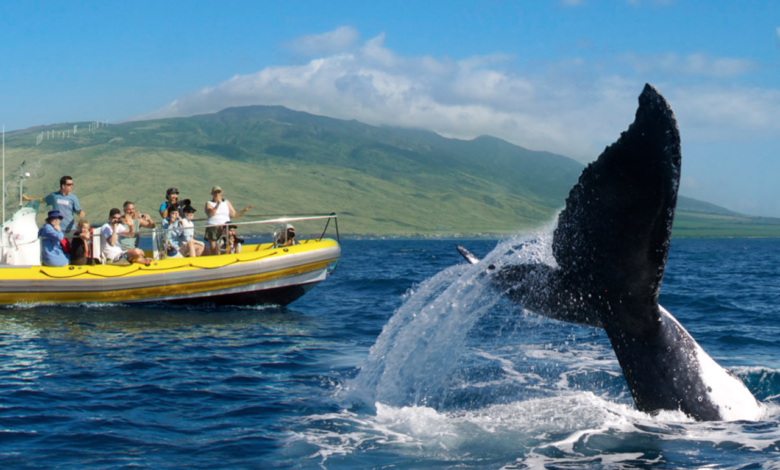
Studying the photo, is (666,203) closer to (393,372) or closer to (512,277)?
(512,277)

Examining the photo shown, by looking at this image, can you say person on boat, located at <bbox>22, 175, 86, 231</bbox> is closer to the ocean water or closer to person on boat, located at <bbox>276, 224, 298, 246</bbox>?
the ocean water

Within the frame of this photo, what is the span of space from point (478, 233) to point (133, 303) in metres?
172

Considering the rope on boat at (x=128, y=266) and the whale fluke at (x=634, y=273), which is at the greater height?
the whale fluke at (x=634, y=273)

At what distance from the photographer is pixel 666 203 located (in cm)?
383

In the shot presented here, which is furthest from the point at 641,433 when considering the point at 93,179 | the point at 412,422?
the point at 93,179

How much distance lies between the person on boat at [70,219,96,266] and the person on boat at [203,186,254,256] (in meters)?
2.31

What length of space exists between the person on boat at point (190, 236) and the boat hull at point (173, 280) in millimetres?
476

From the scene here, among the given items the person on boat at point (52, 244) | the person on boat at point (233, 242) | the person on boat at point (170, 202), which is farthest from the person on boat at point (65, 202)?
the person on boat at point (233, 242)

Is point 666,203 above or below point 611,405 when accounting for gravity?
above

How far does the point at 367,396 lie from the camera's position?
7652mm

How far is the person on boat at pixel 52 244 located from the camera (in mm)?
14305

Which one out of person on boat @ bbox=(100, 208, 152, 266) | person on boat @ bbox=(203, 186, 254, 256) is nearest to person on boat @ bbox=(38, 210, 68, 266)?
person on boat @ bbox=(100, 208, 152, 266)

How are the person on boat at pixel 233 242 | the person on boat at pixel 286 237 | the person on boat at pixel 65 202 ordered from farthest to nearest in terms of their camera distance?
the person on boat at pixel 286 237
the person on boat at pixel 233 242
the person on boat at pixel 65 202

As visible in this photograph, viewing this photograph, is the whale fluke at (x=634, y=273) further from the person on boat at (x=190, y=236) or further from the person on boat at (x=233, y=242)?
the person on boat at (x=233, y=242)
